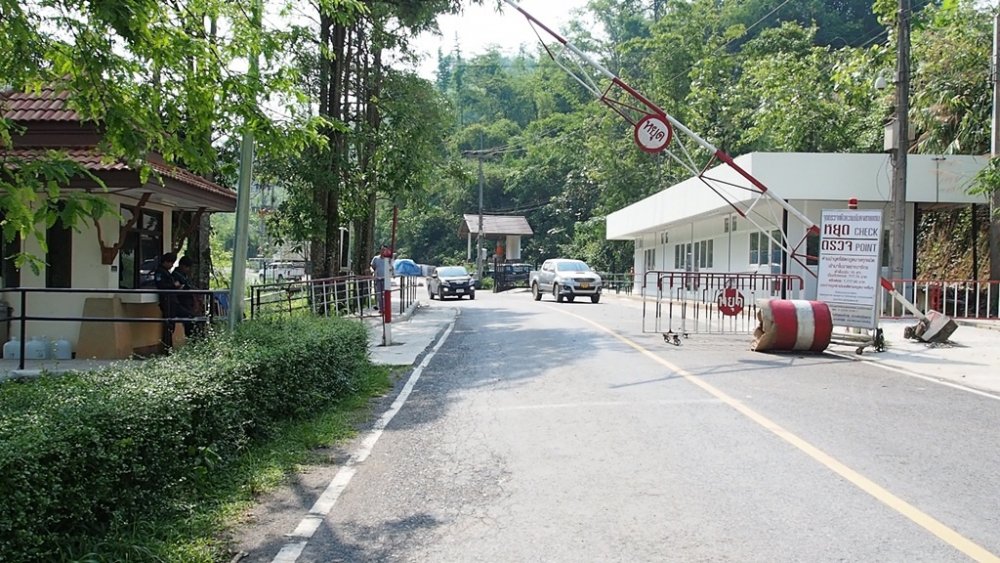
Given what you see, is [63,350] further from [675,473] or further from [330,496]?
[675,473]

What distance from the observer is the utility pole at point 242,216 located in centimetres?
812

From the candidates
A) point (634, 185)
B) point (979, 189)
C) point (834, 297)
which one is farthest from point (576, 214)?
point (834, 297)

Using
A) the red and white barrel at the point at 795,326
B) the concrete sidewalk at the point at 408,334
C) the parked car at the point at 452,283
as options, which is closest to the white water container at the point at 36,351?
the concrete sidewalk at the point at 408,334

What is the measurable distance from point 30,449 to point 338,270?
804 inches

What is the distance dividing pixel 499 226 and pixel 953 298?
43.4 m

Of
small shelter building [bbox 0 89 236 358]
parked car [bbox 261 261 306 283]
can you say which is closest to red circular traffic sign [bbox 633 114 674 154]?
small shelter building [bbox 0 89 236 358]

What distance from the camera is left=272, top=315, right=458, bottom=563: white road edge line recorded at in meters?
4.86

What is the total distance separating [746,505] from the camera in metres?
5.50

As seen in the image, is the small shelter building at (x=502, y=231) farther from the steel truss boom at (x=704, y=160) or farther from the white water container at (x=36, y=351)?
the white water container at (x=36, y=351)

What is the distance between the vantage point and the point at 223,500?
566cm

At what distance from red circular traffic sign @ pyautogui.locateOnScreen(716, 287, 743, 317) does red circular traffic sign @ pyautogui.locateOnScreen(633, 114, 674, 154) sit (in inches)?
125

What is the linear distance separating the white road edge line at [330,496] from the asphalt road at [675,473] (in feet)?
0.23

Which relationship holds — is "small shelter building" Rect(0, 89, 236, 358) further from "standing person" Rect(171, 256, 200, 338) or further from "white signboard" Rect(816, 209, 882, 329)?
"white signboard" Rect(816, 209, 882, 329)

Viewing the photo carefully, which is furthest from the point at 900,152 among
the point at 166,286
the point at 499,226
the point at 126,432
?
the point at 499,226
